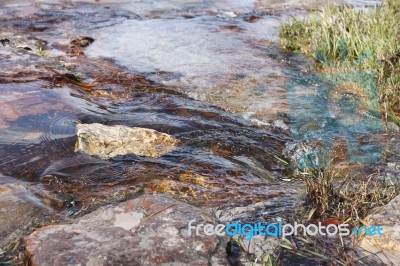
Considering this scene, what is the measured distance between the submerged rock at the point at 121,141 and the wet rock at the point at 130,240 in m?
1.13

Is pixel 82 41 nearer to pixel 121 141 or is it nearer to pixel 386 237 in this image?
pixel 121 141

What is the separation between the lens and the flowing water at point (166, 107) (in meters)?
3.23

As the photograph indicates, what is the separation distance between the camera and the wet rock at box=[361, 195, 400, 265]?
234cm

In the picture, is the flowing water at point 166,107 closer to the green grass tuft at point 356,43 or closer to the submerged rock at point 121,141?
the submerged rock at point 121,141

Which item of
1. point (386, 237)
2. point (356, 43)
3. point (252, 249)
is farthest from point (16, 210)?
point (356, 43)

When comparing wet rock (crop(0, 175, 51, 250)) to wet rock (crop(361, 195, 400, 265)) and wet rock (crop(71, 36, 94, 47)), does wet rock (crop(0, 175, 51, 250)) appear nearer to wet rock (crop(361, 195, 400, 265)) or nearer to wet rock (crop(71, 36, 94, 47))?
wet rock (crop(361, 195, 400, 265))

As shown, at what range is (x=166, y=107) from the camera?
16.0 ft

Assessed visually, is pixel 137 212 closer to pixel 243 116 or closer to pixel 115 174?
pixel 115 174

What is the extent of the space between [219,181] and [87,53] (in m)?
4.51

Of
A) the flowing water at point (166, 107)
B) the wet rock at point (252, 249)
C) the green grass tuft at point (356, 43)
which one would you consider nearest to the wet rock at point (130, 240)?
the wet rock at point (252, 249)

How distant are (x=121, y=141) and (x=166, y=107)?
121cm

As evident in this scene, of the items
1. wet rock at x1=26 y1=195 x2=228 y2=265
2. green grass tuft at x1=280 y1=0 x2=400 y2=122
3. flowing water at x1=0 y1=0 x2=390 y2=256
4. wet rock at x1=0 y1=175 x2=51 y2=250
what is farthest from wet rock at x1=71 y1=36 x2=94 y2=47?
wet rock at x1=26 y1=195 x2=228 y2=265

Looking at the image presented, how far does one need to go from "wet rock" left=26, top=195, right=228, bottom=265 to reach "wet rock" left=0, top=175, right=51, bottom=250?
0.79ft

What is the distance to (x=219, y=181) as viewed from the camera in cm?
331
